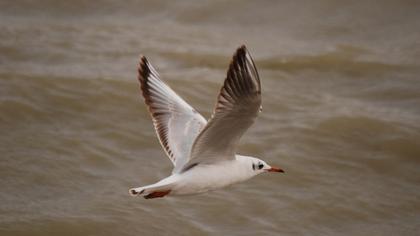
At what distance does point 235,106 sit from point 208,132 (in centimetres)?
36

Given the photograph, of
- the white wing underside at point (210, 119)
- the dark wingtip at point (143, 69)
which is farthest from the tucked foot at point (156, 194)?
the dark wingtip at point (143, 69)

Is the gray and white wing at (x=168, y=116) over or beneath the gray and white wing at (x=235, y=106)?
over

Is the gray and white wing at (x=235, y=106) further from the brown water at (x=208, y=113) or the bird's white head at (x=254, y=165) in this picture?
the brown water at (x=208, y=113)

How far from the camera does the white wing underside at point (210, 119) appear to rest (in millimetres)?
5531

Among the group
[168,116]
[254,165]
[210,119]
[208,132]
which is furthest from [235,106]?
[168,116]

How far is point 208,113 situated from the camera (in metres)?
9.45

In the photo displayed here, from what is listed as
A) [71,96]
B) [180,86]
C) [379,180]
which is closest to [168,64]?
[180,86]

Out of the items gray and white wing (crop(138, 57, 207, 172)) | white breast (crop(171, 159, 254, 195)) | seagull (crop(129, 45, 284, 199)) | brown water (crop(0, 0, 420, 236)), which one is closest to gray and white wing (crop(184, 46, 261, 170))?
seagull (crop(129, 45, 284, 199))

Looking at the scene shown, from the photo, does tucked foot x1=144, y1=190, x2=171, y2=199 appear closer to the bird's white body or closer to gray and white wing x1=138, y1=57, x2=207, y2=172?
the bird's white body

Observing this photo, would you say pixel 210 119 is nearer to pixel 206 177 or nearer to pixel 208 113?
pixel 206 177

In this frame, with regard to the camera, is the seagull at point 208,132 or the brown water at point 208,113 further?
the brown water at point 208,113

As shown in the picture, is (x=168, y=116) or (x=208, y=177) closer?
(x=208, y=177)

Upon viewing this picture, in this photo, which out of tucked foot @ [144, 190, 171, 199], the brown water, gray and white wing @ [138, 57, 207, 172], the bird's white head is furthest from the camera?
the brown water

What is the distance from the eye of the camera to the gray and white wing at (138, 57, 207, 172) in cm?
657
